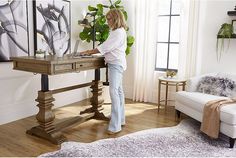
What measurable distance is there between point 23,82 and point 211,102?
2715 mm

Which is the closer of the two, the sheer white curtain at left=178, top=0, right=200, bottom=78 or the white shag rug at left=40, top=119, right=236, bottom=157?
the white shag rug at left=40, top=119, right=236, bottom=157

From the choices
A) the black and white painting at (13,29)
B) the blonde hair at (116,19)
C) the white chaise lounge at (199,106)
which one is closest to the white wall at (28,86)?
the black and white painting at (13,29)

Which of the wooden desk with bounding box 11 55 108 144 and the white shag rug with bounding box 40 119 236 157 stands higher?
the wooden desk with bounding box 11 55 108 144

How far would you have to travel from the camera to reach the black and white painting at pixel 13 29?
336 cm

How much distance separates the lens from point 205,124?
10.3 feet

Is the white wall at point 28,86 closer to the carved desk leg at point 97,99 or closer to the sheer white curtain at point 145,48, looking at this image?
the sheer white curtain at point 145,48

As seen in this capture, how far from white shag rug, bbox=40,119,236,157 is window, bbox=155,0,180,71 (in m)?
1.88

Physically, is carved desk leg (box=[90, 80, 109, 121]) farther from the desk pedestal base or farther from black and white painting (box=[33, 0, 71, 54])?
the desk pedestal base

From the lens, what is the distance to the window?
4754 mm

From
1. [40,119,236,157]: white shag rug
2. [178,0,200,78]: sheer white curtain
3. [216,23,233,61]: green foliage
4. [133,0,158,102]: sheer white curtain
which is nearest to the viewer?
[40,119,236,157]: white shag rug

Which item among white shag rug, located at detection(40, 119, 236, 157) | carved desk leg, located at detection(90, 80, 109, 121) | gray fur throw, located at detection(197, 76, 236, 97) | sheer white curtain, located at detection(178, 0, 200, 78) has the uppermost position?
sheer white curtain, located at detection(178, 0, 200, 78)

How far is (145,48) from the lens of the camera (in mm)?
4812

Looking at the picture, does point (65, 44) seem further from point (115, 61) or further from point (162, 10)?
point (162, 10)

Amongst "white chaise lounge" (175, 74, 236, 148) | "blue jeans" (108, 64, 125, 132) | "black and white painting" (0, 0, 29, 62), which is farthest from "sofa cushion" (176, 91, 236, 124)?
"black and white painting" (0, 0, 29, 62)
